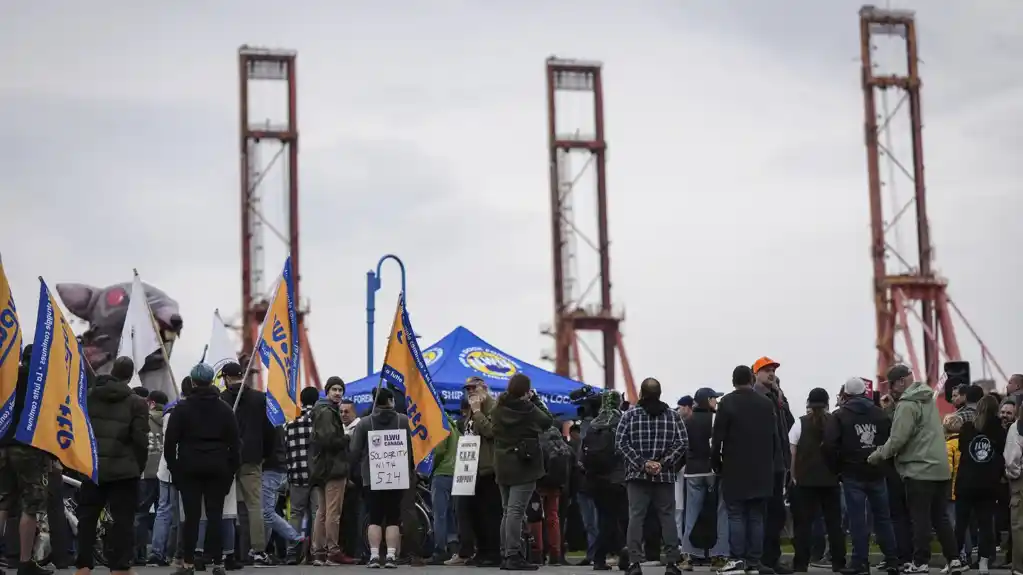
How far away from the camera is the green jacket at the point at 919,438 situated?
13.6 meters

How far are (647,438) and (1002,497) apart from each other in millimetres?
3651

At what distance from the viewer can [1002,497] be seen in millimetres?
14812

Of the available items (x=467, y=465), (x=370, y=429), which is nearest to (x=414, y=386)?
(x=370, y=429)

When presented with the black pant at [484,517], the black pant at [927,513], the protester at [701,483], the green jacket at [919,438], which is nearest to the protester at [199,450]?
the black pant at [484,517]

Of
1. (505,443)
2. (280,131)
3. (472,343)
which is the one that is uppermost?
(280,131)

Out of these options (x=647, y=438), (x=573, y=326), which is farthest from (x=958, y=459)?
(x=573, y=326)

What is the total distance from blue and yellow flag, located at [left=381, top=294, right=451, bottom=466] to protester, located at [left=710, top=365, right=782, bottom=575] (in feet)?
10.4

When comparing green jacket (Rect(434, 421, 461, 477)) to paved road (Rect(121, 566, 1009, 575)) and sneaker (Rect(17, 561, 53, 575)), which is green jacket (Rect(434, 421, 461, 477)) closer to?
paved road (Rect(121, 566, 1009, 575))

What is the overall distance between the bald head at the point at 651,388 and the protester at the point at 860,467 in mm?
1743

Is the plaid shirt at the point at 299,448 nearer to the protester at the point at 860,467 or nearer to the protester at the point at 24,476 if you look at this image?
the protester at the point at 24,476

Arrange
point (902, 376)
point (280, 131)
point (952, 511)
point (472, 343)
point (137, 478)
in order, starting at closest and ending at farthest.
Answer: point (137, 478) → point (902, 376) → point (952, 511) → point (472, 343) → point (280, 131)

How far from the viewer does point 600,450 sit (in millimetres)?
15414

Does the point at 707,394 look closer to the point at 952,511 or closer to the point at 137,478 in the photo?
the point at 952,511

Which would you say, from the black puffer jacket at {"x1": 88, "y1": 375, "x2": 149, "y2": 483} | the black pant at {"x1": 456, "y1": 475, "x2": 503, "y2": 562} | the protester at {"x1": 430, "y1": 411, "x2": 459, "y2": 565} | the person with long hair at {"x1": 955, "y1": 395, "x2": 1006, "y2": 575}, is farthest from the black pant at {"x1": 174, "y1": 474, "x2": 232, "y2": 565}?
the person with long hair at {"x1": 955, "y1": 395, "x2": 1006, "y2": 575}
